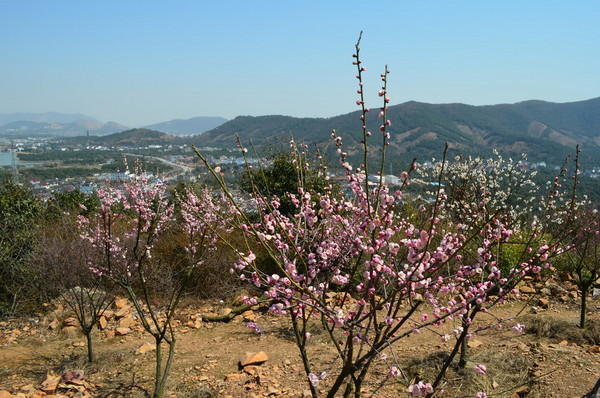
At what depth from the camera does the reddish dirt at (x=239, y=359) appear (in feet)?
15.0

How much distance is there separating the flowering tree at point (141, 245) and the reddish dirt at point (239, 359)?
1.29 feet

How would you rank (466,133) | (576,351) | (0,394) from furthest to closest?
(466,133) < (576,351) < (0,394)

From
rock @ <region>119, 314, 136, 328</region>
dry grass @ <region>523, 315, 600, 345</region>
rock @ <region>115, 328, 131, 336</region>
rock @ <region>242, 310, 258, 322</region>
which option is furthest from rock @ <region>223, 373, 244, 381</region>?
dry grass @ <region>523, 315, 600, 345</region>

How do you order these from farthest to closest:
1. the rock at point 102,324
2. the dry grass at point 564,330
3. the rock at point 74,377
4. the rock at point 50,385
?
the rock at point 102,324 < the dry grass at point 564,330 < the rock at point 74,377 < the rock at point 50,385

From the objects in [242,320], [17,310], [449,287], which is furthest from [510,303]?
[17,310]

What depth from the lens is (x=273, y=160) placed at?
1245 centimetres

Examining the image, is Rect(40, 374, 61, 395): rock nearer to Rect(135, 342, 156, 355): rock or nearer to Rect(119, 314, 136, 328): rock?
Rect(135, 342, 156, 355): rock

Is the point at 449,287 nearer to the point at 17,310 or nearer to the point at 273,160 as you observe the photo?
the point at 17,310

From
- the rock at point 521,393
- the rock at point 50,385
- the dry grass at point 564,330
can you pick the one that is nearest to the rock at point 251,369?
the rock at point 50,385

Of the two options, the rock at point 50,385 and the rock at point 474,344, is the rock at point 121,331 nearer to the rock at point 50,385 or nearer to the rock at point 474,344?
the rock at point 50,385

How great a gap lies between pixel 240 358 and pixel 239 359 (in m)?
0.04

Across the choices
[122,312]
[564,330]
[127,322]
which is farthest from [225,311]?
[564,330]

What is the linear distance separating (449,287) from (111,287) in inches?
286

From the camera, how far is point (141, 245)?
799 cm
